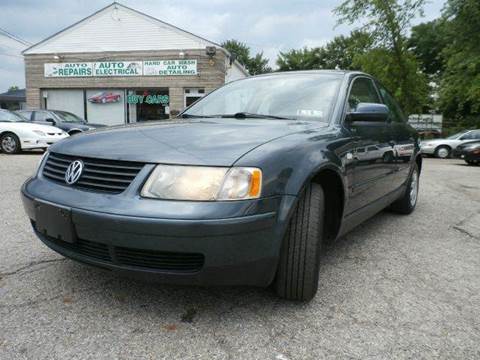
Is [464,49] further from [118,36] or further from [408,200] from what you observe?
[408,200]

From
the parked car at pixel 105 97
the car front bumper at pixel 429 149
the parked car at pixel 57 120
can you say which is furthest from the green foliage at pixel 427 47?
the parked car at pixel 57 120

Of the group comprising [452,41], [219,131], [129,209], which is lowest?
[129,209]

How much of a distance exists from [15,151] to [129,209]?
34.4ft

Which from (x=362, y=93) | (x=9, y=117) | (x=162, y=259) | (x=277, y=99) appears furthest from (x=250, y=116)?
(x=9, y=117)

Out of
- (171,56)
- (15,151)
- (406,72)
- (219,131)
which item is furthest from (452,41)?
(219,131)

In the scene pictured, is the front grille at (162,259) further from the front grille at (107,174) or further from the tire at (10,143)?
the tire at (10,143)

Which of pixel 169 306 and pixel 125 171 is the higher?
pixel 125 171

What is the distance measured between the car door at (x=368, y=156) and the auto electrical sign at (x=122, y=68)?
16.1 metres

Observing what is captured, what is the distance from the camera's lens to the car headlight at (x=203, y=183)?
1808 mm

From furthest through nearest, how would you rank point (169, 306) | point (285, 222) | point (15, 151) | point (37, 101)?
point (37, 101) < point (15, 151) < point (169, 306) < point (285, 222)

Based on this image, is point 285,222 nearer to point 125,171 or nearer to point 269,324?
point 269,324

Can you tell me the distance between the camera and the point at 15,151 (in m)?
10.7

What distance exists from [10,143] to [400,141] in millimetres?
10178

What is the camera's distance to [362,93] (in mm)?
3369
